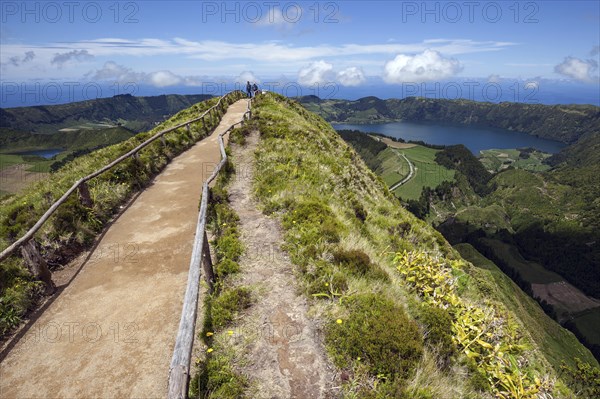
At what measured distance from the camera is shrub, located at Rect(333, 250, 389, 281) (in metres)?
10.7

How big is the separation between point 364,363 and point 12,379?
26.6 feet

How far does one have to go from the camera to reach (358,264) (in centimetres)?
1115

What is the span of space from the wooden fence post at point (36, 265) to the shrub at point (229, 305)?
536cm

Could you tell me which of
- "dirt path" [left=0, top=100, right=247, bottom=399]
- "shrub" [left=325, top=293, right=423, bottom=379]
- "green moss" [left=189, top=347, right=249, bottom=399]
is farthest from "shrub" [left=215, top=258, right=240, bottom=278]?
"shrub" [left=325, top=293, right=423, bottom=379]

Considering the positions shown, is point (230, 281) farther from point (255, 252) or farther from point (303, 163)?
point (303, 163)

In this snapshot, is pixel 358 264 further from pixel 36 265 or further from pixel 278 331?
pixel 36 265

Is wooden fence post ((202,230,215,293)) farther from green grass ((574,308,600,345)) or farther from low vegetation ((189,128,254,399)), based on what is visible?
green grass ((574,308,600,345))

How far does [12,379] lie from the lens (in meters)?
7.34

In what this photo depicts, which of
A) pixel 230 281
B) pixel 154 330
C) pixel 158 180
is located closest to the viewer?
pixel 154 330

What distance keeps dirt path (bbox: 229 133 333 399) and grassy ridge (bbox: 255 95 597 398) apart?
1.53 feet

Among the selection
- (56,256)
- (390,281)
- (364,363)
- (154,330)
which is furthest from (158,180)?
(364,363)

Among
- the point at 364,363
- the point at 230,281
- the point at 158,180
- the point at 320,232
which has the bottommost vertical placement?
the point at 364,363

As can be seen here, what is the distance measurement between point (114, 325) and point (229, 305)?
3089 millimetres

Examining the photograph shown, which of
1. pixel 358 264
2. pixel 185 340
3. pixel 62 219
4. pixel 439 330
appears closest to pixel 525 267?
pixel 358 264
